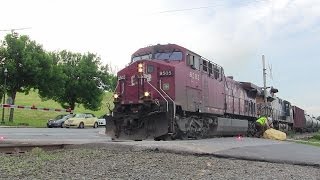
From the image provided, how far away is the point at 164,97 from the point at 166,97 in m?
0.07

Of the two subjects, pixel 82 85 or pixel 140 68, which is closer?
pixel 140 68

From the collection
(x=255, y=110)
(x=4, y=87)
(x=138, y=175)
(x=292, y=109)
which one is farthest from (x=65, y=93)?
(x=138, y=175)

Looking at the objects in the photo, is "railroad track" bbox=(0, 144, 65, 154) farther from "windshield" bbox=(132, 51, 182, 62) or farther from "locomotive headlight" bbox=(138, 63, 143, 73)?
"windshield" bbox=(132, 51, 182, 62)

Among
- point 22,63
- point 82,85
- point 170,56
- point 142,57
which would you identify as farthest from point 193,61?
point 82,85

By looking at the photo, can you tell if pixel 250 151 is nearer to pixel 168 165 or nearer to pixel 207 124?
pixel 168 165

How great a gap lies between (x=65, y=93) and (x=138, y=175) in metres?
50.1

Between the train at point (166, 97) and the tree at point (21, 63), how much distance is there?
98.0ft

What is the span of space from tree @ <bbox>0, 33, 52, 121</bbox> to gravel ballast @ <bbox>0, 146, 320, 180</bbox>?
36624mm

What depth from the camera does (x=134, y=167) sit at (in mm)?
9141

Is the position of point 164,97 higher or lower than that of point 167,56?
lower

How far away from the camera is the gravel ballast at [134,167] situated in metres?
8.23

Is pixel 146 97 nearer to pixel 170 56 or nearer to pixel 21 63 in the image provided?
pixel 170 56

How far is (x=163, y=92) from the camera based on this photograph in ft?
55.5

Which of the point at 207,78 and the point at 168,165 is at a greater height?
the point at 207,78
